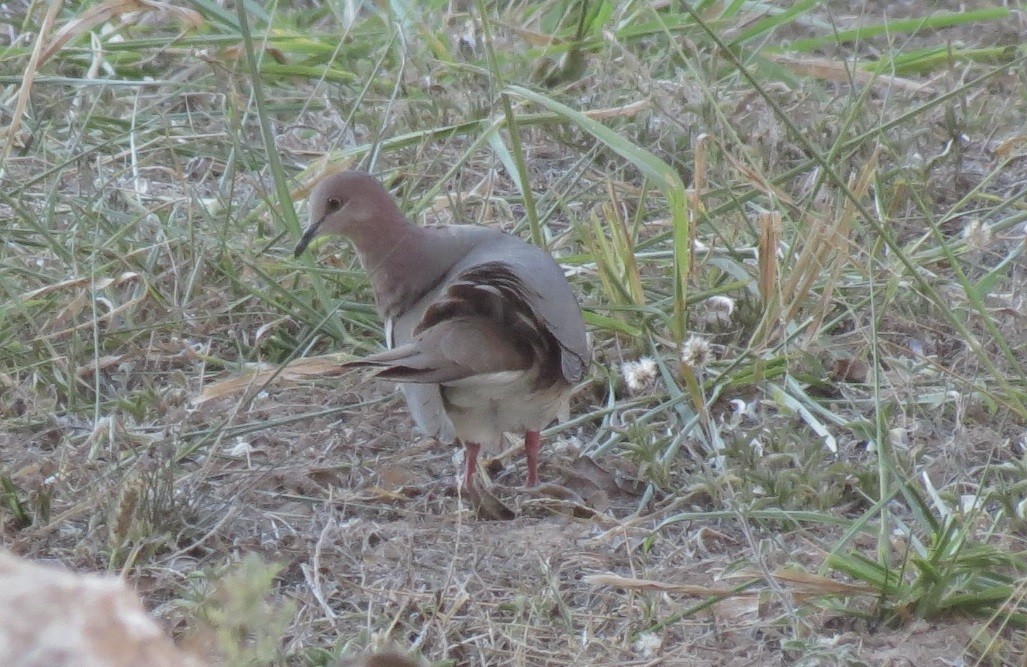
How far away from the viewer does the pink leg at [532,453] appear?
313cm

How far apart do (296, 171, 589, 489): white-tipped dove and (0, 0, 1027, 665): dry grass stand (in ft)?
0.51

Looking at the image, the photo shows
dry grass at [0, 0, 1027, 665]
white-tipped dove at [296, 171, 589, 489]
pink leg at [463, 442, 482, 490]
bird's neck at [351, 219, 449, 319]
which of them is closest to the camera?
dry grass at [0, 0, 1027, 665]

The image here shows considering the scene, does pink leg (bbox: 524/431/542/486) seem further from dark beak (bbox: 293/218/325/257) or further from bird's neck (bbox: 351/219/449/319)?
dark beak (bbox: 293/218/325/257)

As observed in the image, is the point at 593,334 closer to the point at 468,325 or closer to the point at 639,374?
the point at 639,374

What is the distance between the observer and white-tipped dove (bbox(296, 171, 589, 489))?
2.89 metres

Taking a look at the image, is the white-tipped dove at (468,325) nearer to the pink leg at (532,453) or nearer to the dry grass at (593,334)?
the pink leg at (532,453)

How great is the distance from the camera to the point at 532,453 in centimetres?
314

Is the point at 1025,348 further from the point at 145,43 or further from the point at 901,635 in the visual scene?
the point at 145,43

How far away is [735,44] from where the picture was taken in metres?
4.55


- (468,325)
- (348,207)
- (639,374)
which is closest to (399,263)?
(348,207)

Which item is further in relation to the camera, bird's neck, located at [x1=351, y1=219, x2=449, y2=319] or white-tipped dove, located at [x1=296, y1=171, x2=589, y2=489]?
bird's neck, located at [x1=351, y1=219, x2=449, y2=319]

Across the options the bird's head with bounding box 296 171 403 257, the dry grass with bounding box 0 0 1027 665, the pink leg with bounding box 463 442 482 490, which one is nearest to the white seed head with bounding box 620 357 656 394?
the dry grass with bounding box 0 0 1027 665

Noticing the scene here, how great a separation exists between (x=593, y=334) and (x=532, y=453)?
0.52 m

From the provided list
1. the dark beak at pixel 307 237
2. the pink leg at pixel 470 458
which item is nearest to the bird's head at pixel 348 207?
the dark beak at pixel 307 237
